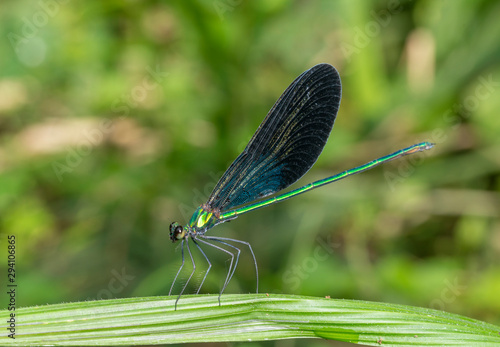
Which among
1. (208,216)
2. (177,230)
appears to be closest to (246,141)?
(208,216)

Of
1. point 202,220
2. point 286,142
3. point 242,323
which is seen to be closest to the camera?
point 242,323

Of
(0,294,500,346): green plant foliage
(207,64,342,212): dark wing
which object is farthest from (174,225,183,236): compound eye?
(0,294,500,346): green plant foliage

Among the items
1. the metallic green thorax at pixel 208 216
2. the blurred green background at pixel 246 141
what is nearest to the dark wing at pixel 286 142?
the metallic green thorax at pixel 208 216

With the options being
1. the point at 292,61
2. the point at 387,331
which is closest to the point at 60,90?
the point at 292,61

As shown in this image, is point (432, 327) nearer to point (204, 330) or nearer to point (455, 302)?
point (204, 330)

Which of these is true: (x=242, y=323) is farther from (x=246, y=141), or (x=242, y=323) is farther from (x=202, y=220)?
(x=246, y=141)

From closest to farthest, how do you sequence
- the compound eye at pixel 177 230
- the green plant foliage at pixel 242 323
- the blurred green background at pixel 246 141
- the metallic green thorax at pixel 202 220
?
the green plant foliage at pixel 242 323, the compound eye at pixel 177 230, the metallic green thorax at pixel 202 220, the blurred green background at pixel 246 141

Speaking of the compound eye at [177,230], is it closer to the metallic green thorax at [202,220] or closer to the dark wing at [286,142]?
the metallic green thorax at [202,220]
